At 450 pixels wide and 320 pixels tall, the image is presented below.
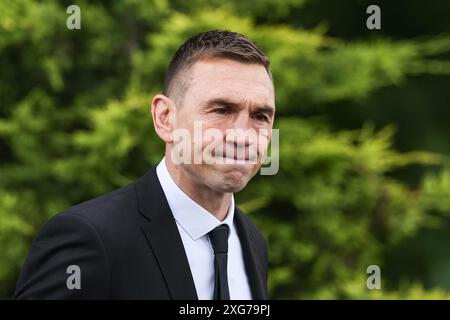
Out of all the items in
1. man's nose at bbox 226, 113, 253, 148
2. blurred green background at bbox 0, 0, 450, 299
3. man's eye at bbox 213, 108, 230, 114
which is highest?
blurred green background at bbox 0, 0, 450, 299

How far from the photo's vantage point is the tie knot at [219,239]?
2141mm

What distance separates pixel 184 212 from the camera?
85.0 inches

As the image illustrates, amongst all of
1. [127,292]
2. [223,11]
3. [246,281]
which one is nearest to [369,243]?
[223,11]

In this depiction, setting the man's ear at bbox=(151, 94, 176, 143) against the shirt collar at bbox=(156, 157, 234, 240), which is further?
the man's ear at bbox=(151, 94, 176, 143)

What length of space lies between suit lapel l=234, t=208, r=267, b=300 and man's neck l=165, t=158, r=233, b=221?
209 mm

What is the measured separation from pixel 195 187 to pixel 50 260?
1.49ft

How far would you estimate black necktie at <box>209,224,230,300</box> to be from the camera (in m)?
2.07

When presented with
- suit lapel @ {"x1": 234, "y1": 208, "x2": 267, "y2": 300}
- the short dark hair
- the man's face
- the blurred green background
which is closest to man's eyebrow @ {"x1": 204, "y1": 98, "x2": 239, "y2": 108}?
the man's face

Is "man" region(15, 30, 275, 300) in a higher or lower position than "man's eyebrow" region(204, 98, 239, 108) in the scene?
lower

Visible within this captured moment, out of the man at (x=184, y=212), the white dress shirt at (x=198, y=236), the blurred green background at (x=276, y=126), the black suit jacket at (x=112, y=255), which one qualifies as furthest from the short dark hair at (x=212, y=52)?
the blurred green background at (x=276, y=126)

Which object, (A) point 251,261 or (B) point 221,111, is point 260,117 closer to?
(B) point 221,111

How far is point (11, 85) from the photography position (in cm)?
579

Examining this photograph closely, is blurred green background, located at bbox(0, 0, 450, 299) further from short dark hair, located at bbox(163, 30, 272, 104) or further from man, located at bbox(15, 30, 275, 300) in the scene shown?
man, located at bbox(15, 30, 275, 300)
